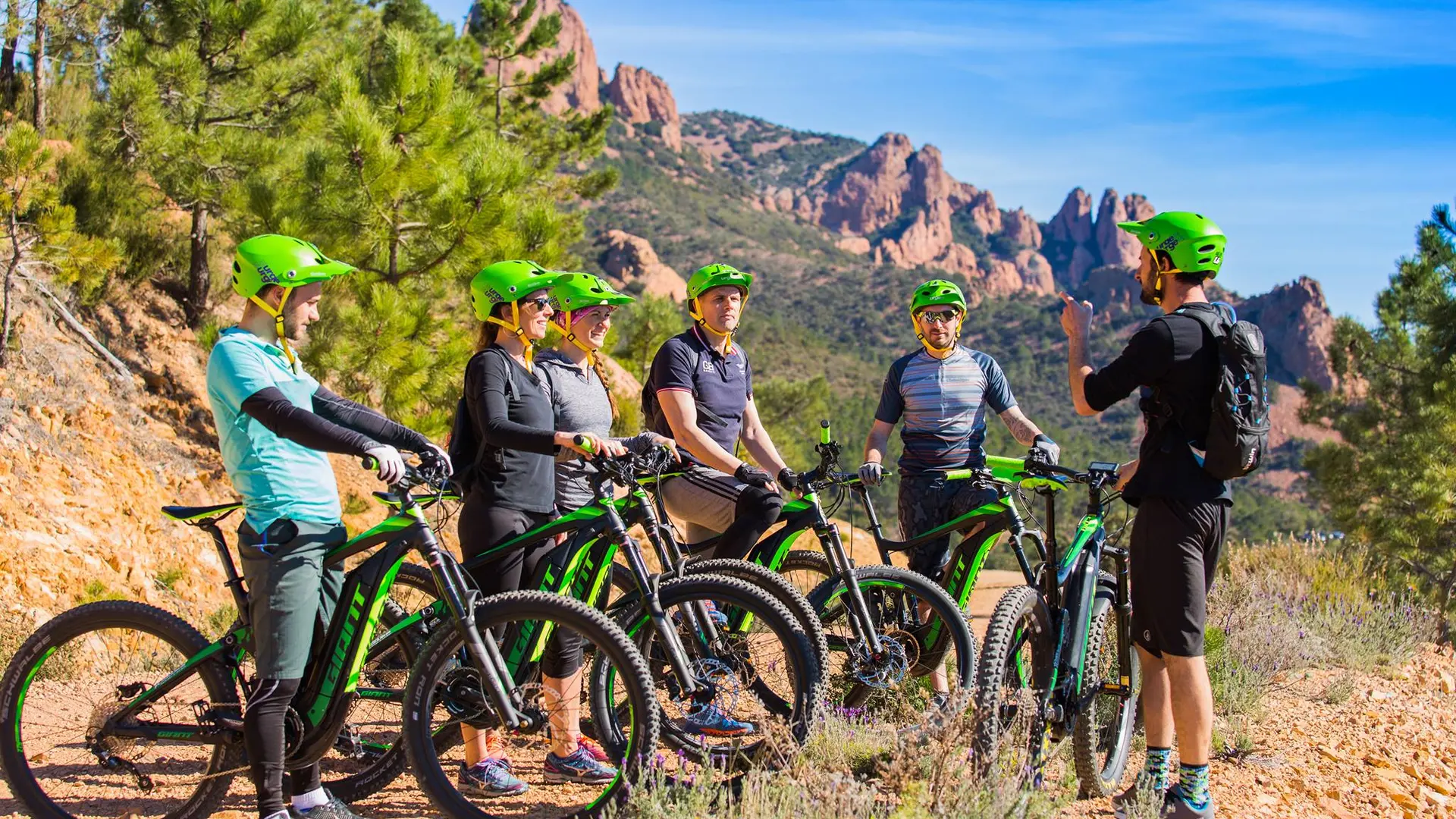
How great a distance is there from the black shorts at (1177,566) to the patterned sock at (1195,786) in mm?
376

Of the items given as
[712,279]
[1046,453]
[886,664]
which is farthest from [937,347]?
[886,664]

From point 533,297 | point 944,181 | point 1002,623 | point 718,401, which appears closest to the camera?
point 1002,623

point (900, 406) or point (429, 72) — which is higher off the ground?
point (429, 72)

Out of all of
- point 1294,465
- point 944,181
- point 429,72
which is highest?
point 944,181

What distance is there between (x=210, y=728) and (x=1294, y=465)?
261 feet

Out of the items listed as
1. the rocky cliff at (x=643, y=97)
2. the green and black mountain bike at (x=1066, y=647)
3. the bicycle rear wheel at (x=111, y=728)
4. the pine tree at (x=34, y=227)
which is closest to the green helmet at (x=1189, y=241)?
the green and black mountain bike at (x=1066, y=647)

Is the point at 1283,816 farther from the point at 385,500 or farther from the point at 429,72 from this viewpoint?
the point at 429,72

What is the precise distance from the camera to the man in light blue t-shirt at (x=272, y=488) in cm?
310

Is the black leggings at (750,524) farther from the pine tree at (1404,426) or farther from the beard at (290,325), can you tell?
the pine tree at (1404,426)

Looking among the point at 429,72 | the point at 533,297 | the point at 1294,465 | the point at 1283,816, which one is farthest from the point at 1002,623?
the point at 1294,465

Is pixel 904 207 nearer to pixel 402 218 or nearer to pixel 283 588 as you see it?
pixel 402 218

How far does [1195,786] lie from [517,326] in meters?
2.78

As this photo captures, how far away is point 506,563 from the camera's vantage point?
366 centimetres

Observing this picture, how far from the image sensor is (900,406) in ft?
16.3
